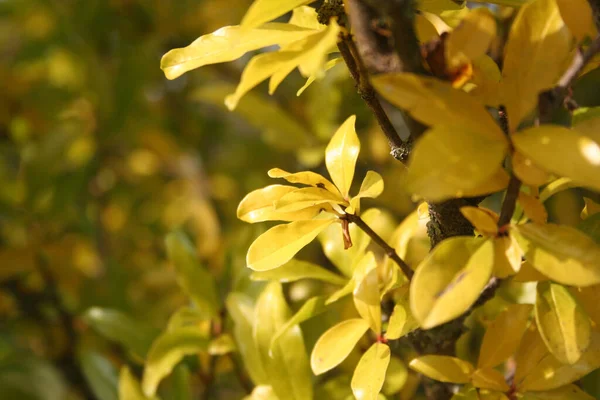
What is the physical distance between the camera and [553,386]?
1.53ft

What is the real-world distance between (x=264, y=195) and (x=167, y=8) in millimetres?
1186

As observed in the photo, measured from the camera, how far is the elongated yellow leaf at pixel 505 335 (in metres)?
0.48

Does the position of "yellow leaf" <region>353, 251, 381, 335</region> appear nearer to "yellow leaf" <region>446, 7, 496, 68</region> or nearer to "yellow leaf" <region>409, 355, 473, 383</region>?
"yellow leaf" <region>409, 355, 473, 383</region>

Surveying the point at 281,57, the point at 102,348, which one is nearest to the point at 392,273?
the point at 281,57

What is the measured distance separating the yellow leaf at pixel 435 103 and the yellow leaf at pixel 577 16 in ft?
0.24

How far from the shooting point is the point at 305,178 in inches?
18.3

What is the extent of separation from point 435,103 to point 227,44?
147mm

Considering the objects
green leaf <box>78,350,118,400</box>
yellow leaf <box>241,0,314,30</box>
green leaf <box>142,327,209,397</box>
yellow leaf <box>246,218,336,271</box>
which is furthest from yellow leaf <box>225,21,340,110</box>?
green leaf <box>78,350,118,400</box>

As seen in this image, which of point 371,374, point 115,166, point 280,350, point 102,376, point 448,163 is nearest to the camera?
point 448,163

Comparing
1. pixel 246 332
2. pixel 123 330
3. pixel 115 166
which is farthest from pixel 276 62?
pixel 115 166

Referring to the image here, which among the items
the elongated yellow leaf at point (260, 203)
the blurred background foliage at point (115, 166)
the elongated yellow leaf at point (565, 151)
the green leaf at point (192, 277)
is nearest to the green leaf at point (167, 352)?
the green leaf at point (192, 277)

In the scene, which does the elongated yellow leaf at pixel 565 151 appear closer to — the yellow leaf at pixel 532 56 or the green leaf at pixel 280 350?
the yellow leaf at pixel 532 56

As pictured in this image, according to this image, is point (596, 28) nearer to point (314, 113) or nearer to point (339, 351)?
point (339, 351)

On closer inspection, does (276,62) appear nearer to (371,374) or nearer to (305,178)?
(305,178)
